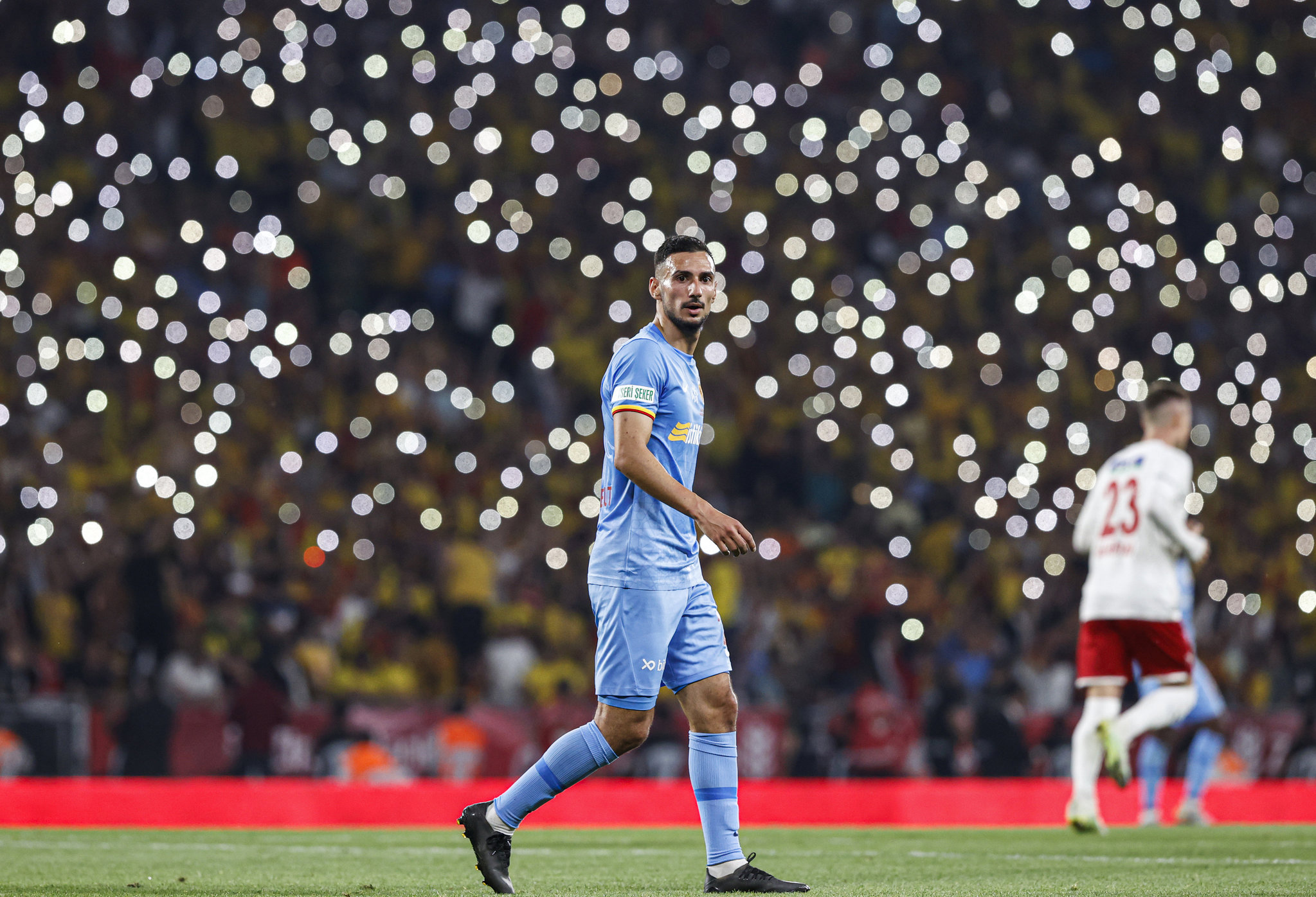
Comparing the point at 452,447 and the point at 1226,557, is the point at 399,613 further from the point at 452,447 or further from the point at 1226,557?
the point at 1226,557

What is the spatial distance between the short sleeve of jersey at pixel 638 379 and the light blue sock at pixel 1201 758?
589cm

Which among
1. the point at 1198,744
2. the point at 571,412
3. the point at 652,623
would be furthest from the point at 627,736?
the point at 571,412

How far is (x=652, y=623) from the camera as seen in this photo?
15.4 ft

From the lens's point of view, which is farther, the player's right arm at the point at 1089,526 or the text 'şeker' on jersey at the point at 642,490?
the player's right arm at the point at 1089,526

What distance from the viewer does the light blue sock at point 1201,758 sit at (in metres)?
9.41

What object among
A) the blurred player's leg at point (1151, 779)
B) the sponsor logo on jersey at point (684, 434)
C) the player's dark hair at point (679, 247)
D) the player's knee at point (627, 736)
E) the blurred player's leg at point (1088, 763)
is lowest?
the blurred player's leg at point (1151, 779)

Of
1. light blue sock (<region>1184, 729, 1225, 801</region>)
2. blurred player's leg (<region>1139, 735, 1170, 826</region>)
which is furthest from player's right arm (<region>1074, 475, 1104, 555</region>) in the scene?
blurred player's leg (<region>1139, 735, 1170, 826</region>)

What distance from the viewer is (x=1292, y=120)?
19547 mm

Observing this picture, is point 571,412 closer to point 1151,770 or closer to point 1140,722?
point 1151,770

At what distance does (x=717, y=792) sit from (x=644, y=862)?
1831 mm

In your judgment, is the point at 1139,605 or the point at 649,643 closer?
the point at 649,643

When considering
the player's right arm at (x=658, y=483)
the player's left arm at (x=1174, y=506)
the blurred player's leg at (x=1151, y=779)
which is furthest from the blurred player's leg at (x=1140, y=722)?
the player's right arm at (x=658, y=483)

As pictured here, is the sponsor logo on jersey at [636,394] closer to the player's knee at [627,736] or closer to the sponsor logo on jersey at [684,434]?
the sponsor logo on jersey at [684,434]

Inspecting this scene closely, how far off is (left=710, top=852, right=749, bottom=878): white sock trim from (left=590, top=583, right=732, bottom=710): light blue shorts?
0.53m
